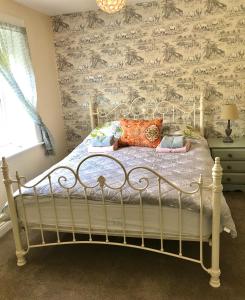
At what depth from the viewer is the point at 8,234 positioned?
9.25ft

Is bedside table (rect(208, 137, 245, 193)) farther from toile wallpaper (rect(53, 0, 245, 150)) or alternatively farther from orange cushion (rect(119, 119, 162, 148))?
orange cushion (rect(119, 119, 162, 148))

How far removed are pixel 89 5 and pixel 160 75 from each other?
1247 mm

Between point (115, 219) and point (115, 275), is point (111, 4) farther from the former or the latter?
point (115, 275)

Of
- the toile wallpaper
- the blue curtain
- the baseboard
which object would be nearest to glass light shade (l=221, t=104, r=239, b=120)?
the toile wallpaper

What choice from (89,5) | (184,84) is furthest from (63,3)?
(184,84)

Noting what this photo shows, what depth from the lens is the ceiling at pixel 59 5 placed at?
3.22 meters

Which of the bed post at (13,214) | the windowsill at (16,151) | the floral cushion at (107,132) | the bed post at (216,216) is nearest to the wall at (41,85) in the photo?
the windowsill at (16,151)

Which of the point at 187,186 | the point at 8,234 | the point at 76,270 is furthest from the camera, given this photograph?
the point at 8,234

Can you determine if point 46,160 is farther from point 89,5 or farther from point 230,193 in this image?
point 230,193

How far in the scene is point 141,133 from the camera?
3391 mm

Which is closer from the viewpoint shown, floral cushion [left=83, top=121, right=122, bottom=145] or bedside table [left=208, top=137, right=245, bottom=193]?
bedside table [left=208, top=137, right=245, bottom=193]

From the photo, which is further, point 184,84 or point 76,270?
point 184,84

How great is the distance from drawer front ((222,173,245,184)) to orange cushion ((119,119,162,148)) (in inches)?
36.2

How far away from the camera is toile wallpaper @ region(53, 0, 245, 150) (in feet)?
11.2
